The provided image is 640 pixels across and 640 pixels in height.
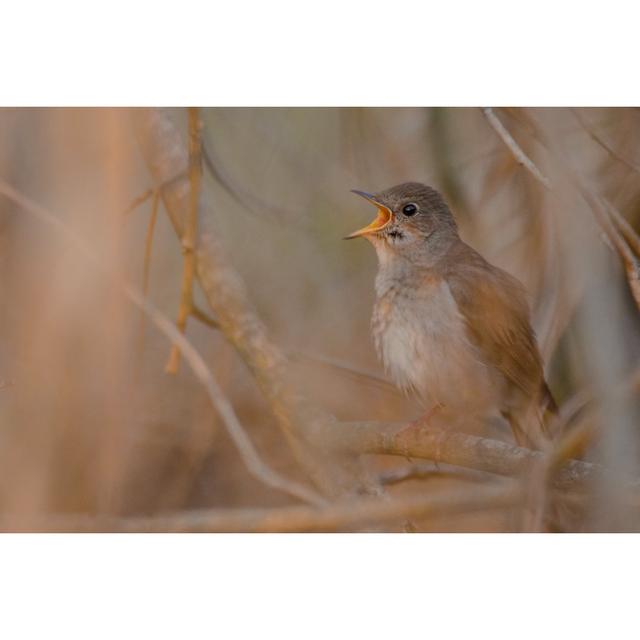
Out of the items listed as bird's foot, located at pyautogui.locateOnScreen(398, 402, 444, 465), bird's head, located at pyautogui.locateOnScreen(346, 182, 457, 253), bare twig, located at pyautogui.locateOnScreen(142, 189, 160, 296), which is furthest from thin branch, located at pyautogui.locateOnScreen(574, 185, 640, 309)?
bare twig, located at pyautogui.locateOnScreen(142, 189, 160, 296)

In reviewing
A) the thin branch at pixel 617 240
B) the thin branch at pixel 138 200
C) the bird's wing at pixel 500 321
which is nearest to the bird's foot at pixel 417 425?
the bird's wing at pixel 500 321

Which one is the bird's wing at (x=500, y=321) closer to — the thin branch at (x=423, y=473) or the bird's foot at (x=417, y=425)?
the bird's foot at (x=417, y=425)

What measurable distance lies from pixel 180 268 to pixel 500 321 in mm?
1177

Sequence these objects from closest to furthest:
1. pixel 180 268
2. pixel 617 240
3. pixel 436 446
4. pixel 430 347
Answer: pixel 617 240
pixel 430 347
pixel 436 446
pixel 180 268

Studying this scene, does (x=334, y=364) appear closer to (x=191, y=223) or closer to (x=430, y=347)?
(x=430, y=347)

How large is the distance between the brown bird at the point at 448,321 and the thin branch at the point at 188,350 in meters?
0.56

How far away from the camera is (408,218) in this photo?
143 inches

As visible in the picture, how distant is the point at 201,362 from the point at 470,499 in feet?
3.47

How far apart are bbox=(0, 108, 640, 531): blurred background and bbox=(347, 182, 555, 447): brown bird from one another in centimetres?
8

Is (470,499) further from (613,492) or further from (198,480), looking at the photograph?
(198,480)

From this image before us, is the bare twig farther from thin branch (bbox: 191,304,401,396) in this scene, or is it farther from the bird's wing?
the bird's wing

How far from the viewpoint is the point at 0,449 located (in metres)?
3.67

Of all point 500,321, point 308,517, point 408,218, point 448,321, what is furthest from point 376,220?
point 308,517
